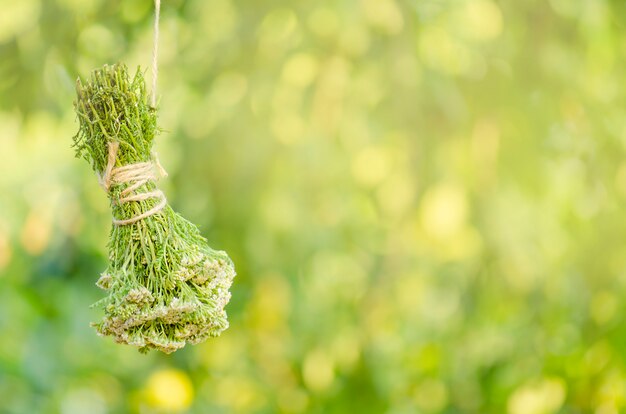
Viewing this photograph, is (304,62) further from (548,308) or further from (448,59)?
(548,308)

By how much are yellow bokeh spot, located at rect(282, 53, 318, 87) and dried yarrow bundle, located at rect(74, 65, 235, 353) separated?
95 cm

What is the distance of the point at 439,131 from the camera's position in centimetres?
179

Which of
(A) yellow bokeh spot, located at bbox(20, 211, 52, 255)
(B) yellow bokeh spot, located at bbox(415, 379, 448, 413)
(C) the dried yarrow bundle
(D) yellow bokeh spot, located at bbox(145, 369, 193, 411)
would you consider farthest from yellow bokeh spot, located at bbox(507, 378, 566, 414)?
(C) the dried yarrow bundle

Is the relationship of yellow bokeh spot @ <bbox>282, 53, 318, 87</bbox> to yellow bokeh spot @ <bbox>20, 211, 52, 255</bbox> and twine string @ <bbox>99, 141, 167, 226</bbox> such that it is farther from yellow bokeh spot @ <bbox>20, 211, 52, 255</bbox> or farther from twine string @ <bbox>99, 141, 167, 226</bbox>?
twine string @ <bbox>99, 141, 167, 226</bbox>

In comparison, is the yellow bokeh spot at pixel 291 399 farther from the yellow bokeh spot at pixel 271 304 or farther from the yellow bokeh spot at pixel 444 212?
the yellow bokeh spot at pixel 444 212

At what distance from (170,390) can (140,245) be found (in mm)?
1312

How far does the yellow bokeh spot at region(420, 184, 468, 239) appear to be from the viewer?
1882 mm

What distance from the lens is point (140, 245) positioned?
788 millimetres

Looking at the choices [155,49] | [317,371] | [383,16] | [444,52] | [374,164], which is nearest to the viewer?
[155,49]

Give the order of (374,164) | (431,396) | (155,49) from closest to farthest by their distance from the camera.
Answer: (155,49) → (374,164) → (431,396)

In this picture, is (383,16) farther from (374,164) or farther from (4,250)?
(4,250)

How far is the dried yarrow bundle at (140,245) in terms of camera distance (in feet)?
2.45

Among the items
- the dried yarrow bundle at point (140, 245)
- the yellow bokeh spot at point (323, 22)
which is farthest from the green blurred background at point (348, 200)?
the dried yarrow bundle at point (140, 245)

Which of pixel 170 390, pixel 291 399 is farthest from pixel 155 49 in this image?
pixel 291 399
